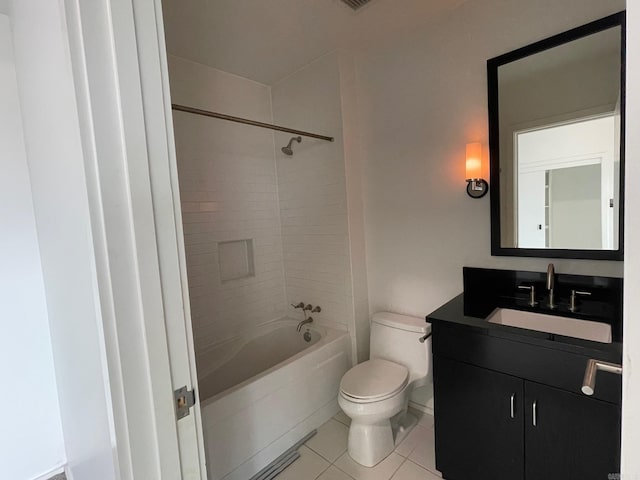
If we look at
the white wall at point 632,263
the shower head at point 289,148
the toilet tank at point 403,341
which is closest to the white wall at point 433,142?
the toilet tank at point 403,341

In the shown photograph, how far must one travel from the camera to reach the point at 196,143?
2.21m

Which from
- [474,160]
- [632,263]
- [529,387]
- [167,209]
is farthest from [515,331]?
[167,209]

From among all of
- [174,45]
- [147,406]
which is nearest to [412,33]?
[174,45]

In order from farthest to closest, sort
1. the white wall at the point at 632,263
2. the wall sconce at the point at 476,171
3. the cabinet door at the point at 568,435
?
1. the wall sconce at the point at 476,171
2. the cabinet door at the point at 568,435
3. the white wall at the point at 632,263

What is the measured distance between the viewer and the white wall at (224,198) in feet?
7.16

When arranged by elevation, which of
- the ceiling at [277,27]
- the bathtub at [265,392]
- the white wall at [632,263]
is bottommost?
the bathtub at [265,392]

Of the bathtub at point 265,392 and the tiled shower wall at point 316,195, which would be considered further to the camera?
the tiled shower wall at point 316,195

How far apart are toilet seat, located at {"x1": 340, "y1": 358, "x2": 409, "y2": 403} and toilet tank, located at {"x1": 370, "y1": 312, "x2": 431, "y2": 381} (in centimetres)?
6

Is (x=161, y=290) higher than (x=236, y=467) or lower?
higher

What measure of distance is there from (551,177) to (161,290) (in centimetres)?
179

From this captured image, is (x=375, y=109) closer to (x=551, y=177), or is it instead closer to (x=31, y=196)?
(x=551, y=177)

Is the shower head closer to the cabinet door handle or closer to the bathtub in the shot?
the bathtub

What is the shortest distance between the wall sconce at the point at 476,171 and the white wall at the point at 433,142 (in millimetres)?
57

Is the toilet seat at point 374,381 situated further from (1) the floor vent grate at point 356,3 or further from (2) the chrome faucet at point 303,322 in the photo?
(1) the floor vent grate at point 356,3
